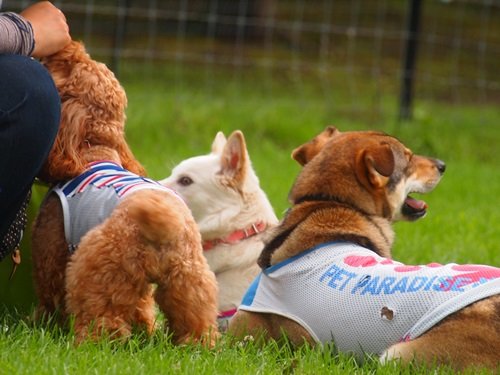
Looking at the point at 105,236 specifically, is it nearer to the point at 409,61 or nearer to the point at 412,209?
the point at 412,209

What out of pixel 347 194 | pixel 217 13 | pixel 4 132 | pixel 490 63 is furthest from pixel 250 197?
pixel 490 63

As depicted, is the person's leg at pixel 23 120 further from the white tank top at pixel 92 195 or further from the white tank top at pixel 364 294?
the white tank top at pixel 364 294

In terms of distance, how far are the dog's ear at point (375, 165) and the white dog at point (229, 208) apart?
93cm

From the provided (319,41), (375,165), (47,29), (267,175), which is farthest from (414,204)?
(319,41)

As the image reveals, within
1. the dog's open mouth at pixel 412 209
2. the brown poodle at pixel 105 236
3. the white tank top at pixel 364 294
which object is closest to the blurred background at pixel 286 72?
the brown poodle at pixel 105 236

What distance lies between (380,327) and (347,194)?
0.74 m

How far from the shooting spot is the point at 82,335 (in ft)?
12.4

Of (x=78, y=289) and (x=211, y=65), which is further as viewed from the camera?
(x=211, y=65)

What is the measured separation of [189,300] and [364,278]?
2.10 feet

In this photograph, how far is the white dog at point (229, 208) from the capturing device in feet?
16.8

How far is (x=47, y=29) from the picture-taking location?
409 centimetres

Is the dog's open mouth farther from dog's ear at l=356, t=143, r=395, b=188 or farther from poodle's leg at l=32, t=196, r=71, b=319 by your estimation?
poodle's leg at l=32, t=196, r=71, b=319

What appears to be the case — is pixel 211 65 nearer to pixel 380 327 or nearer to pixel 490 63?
pixel 490 63

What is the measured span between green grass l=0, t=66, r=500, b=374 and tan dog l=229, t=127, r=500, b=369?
11 cm
